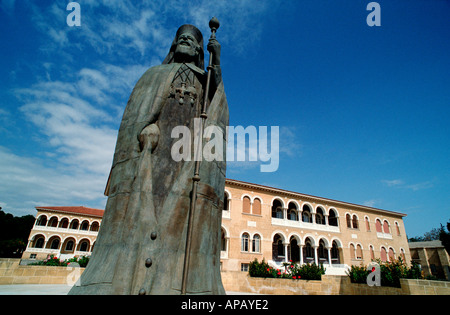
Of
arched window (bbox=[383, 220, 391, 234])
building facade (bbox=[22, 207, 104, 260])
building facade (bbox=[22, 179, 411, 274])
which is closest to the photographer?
building facade (bbox=[22, 179, 411, 274])

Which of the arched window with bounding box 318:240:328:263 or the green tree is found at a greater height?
the green tree

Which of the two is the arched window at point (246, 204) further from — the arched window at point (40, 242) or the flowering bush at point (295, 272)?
the arched window at point (40, 242)

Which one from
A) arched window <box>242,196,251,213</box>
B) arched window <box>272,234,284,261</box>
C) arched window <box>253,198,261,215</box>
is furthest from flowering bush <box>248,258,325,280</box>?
arched window <box>272,234,284,261</box>

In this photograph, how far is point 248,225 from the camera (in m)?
24.0

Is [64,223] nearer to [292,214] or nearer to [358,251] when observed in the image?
[292,214]

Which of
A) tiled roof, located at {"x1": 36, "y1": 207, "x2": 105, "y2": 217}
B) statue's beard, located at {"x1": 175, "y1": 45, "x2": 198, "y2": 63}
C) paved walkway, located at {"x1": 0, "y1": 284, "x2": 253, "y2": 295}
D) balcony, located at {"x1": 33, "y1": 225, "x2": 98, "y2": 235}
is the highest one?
tiled roof, located at {"x1": 36, "y1": 207, "x2": 105, "y2": 217}

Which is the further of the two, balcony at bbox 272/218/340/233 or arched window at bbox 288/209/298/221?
arched window at bbox 288/209/298/221

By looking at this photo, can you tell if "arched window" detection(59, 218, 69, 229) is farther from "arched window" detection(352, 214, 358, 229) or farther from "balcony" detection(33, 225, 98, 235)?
"arched window" detection(352, 214, 358, 229)

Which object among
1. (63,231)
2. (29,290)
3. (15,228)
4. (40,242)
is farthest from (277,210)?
(15,228)

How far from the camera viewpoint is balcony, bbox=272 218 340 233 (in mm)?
26017

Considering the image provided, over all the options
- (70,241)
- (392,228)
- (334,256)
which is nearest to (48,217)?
(70,241)
